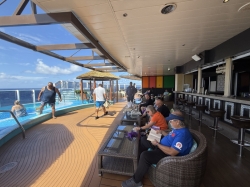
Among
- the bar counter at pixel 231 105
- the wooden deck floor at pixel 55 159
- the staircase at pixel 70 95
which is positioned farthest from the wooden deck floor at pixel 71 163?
the staircase at pixel 70 95

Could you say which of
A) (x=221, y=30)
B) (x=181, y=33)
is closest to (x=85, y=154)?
(x=181, y=33)

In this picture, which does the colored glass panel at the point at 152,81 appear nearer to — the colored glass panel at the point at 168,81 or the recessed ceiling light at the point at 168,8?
the colored glass panel at the point at 168,81

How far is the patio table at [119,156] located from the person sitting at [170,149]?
139mm

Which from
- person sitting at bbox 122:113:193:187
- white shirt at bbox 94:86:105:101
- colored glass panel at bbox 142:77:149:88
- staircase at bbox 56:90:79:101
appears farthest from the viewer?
colored glass panel at bbox 142:77:149:88

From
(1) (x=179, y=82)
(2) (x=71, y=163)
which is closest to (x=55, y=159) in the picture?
(2) (x=71, y=163)

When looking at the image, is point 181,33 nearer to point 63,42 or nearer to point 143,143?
point 143,143

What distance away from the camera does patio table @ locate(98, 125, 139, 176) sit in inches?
67.5

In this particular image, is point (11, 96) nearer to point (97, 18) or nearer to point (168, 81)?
point (97, 18)

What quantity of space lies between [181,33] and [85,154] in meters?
3.32

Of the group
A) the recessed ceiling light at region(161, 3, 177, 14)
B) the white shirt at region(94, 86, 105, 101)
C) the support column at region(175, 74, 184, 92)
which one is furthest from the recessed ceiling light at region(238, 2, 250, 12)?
the support column at region(175, 74, 184, 92)

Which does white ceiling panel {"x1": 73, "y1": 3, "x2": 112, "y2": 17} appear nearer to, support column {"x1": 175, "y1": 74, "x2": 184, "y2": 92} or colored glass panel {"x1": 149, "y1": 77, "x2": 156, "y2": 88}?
support column {"x1": 175, "y1": 74, "x2": 184, "y2": 92}

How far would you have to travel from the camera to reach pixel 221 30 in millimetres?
2742

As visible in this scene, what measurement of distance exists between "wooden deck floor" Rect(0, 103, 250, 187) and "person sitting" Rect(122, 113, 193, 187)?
0.84ft

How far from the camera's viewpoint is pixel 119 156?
168 cm
